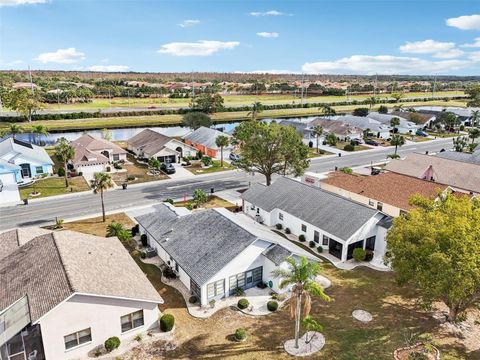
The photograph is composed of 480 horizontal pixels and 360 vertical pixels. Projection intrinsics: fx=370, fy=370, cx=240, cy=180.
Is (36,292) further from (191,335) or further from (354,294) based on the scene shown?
(354,294)

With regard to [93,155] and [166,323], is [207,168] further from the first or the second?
[166,323]

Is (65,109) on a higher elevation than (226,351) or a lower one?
higher

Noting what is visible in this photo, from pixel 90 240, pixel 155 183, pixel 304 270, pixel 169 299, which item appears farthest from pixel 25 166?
pixel 304 270

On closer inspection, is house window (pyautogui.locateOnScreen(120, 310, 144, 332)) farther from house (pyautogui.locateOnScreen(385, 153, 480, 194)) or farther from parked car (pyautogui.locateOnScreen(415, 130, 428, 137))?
parked car (pyautogui.locateOnScreen(415, 130, 428, 137))

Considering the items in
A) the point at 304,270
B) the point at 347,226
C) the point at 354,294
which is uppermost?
the point at 304,270

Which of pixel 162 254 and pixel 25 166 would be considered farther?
pixel 25 166

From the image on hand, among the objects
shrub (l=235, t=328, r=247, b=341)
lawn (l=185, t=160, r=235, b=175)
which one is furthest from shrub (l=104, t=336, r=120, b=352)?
lawn (l=185, t=160, r=235, b=175)
